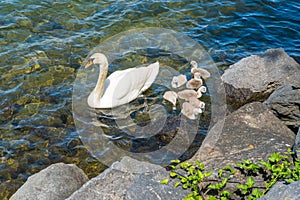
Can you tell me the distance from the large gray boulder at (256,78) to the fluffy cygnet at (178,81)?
0.81m

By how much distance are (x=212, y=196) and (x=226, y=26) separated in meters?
6.49

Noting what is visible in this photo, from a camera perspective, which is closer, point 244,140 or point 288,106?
point 244,140

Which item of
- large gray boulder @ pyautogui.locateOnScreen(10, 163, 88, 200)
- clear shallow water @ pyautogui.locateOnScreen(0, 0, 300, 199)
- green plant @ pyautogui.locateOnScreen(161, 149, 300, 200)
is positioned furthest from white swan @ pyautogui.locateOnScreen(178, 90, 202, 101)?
large gray boulder @ pyautogui.locateOnScreen(10, 163, 88, 200)

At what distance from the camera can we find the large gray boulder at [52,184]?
5.45 meters

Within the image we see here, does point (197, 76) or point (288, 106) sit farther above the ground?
point (288, 106)

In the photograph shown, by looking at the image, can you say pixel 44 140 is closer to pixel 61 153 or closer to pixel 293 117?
pixel 61 153

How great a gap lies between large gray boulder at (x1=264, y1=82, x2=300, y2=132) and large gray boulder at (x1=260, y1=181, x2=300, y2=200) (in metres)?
2.68

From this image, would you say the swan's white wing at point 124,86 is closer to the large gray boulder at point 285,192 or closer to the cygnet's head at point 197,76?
the cygnet's head at point 197,76

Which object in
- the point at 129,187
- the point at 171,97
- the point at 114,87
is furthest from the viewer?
the point at 171,97

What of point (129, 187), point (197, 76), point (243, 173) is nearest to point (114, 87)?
point (197, 76)

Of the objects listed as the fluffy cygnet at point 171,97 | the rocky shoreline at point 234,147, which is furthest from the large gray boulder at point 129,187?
the fluffy cygnet at point 171,97

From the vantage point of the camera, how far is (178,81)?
28.0 feet

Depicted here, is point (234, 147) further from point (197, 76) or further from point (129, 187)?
point (197, 76)

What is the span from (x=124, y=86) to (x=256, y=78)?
2.60 meters
